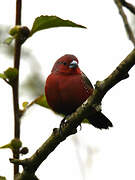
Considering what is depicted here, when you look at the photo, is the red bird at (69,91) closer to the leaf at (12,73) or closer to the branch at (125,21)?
the leaf at (12,73)

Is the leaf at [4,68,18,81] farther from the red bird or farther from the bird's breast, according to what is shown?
the bird's breast

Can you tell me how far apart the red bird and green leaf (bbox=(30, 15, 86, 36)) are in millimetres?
1466

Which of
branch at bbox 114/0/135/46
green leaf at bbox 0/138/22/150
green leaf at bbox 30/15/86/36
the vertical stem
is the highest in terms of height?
branch at bbox 114/0/135/46

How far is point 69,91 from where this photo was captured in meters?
4.05

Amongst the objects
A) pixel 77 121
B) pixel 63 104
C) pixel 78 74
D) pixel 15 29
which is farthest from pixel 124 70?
pixel 78 74

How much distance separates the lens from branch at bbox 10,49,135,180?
1980mm

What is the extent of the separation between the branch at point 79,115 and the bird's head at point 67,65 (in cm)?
210

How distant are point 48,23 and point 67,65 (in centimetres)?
233

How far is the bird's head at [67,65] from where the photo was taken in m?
4.61

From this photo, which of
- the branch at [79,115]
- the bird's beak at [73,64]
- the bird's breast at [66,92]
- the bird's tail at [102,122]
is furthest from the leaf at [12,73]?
the bird's beak at [73,64]

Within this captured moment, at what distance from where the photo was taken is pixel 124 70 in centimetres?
198

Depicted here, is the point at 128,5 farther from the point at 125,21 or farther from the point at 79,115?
the point at 79,115

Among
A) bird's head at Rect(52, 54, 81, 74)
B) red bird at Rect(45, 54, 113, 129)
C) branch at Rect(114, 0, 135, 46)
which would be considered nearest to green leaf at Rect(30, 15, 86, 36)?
branch at Rect(114, 0, 135, 46)

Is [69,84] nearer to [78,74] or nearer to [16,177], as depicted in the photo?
[78,74]
